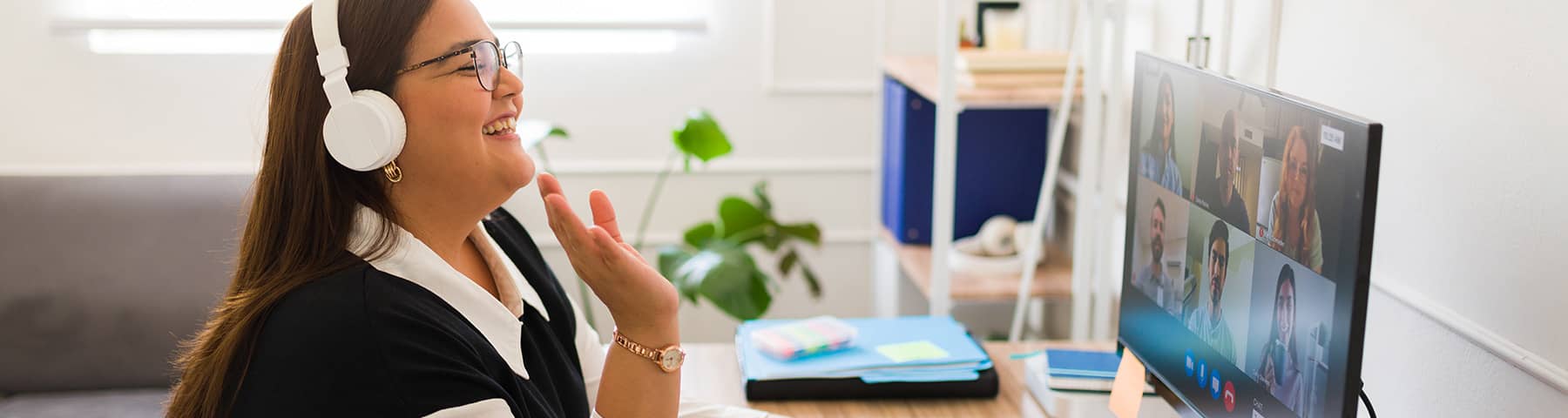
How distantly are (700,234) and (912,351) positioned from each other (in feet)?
4.53

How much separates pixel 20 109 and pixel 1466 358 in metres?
2.99

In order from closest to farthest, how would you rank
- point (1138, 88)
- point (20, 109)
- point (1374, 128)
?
point (1374, 128) < point (1138, 88) < point (20, 109)

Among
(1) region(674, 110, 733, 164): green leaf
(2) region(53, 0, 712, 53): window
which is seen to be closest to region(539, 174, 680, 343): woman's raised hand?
(1) region(674, 110, 733, 164): green leaf

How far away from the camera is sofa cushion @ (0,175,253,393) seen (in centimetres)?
217

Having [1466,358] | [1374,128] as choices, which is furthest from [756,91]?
[1374,128]

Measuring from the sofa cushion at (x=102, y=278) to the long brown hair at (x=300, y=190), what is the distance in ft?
3.69

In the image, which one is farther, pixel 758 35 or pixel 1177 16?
pixel 758 35

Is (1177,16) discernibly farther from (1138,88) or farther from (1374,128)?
(1374,128)

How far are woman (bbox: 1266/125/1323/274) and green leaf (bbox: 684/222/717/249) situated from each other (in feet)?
6.76

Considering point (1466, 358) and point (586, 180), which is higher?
point (1466, 358)

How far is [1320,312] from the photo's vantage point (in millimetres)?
938

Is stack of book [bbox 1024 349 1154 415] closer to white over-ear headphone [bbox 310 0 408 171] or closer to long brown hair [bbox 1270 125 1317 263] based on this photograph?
long brown hair [bbox 1270 125 1317 263]

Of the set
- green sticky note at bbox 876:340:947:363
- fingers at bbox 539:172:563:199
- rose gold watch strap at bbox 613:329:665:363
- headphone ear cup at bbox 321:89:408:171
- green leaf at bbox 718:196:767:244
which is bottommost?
green leaf at bbox 718:196:767:244

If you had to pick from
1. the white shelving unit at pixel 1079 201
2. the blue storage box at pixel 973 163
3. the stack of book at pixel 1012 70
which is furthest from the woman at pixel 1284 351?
the blue storage box at pixel 973 163
